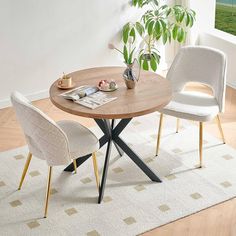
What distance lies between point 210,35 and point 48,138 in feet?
10.9

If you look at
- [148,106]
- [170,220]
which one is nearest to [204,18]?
[148,106]

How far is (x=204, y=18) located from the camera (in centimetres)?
645

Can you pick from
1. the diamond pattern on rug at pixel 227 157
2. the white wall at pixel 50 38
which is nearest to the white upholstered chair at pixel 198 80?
the diamond pattern on rug at pixel 227 157

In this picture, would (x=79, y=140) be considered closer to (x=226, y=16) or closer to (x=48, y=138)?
(x=48, y=138)

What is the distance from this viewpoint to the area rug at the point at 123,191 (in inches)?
150

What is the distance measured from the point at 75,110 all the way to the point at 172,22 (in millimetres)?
2972

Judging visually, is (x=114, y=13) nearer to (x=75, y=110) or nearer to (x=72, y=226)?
(x=75, y=110)

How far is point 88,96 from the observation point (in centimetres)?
406

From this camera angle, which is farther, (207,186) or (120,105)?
(207,186)

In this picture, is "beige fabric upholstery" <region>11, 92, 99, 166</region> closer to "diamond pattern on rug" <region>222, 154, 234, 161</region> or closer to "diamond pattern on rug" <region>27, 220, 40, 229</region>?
"diamond pattern on rug" <region>27, 220, 40, 229</region>

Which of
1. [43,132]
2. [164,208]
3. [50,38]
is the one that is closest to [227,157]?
[164,208]

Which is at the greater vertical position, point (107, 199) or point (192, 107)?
point (192, 107)

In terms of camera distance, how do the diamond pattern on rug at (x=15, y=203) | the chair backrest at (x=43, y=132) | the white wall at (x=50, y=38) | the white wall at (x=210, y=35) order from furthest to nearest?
the white wall at (x=210, y=35)
the white wall at (x=50, y=38)
the diamond pattern on rug at (x=15, y=203)
the chair backrest at (x=43, y=132)

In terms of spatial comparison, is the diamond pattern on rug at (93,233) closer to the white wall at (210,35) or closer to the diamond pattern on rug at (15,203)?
the diamond pattern on rug at (15,203)
